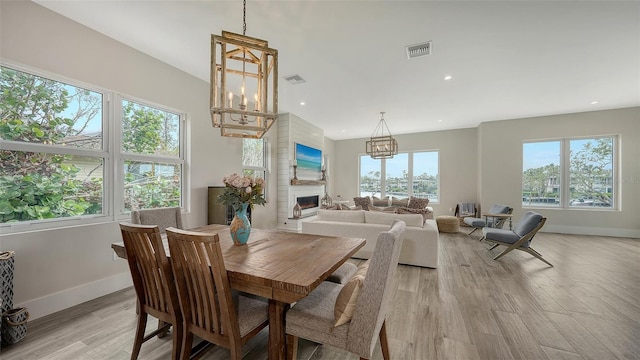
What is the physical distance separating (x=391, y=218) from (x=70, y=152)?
13.5ft

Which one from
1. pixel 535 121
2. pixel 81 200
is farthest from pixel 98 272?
pixel 535 121

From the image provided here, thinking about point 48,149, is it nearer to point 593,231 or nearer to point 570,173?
point 570,173

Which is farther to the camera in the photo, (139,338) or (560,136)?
(560,136)

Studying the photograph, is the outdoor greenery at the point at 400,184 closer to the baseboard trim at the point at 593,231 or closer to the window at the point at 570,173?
the window at the point at 570,173

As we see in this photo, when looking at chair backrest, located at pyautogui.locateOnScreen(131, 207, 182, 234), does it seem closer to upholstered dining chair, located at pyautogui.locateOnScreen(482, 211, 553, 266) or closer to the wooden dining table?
the wooden dining table

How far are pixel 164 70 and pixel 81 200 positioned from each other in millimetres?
2003

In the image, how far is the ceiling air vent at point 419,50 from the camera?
2.89m

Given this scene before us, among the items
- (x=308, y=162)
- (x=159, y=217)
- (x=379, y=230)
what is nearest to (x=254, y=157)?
(x=308, y=162)

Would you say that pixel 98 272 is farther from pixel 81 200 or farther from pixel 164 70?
pixel 164 70

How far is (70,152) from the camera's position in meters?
2.51

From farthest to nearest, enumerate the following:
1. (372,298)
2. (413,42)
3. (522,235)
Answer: (522,235) → (413,42) → (372,298)

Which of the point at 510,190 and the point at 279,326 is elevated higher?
the point at 510,190

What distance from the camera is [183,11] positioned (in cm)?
235

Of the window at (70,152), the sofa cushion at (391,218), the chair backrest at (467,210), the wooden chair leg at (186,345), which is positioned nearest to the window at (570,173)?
the chair backrest at (467,210)
